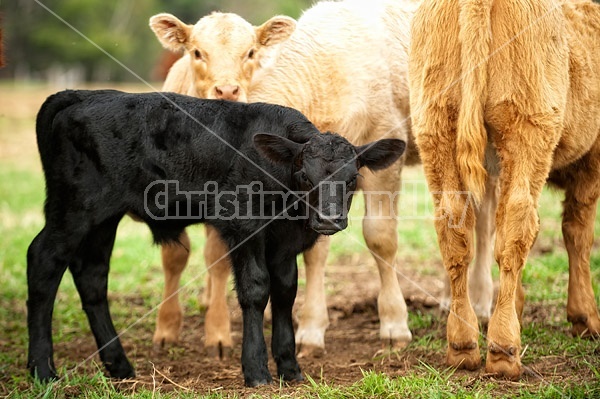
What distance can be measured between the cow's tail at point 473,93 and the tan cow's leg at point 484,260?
5.53 ft

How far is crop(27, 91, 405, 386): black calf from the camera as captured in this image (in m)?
4.93

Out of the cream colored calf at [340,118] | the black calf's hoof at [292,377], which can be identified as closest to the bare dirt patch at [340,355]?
the black calf's hoof at [292,377]

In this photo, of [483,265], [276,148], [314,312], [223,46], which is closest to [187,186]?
[276,148]

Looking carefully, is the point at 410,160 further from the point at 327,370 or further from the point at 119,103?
the point at 119,103

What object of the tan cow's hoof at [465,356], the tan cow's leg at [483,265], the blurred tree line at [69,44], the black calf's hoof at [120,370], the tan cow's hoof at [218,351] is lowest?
the tan cow's hoof at [218,351]

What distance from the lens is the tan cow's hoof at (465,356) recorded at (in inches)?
195

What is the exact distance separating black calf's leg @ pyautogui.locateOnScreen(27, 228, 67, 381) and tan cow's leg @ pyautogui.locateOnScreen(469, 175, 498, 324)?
3362mm

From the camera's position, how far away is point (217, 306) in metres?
6.17

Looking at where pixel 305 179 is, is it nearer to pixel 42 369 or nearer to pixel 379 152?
pixel 379 152

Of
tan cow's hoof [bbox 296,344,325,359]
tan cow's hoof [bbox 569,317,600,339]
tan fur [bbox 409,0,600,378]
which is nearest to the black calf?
tan fur [bbox 409,0,600,378]

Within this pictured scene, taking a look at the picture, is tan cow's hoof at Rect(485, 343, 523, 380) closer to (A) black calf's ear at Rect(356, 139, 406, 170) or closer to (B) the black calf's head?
(B) the black calf's head

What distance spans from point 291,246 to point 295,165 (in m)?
0.54

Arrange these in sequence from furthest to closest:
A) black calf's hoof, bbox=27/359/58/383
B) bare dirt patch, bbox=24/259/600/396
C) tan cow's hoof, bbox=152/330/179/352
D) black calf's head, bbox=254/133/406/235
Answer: tan cow's hoof, bbox=152/330/179/352, black calf's hoof, bbox=27/359/58/383, bare dirt patch, bbox=24/259/600/396, black calf's head, bbox=254/133/406/235

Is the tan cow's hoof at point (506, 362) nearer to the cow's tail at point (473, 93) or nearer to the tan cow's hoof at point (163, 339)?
the cow's tail at point (473, 93)
